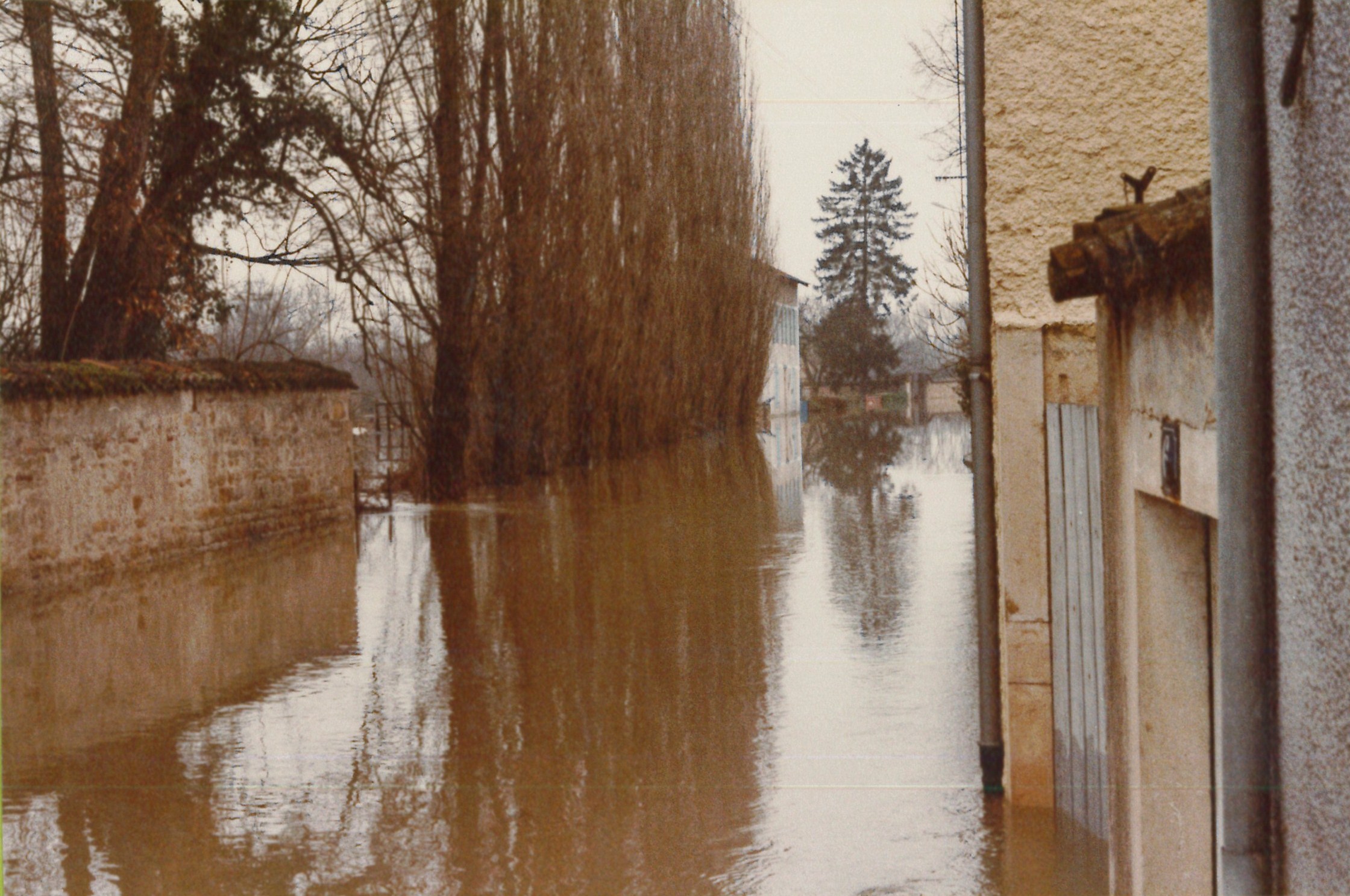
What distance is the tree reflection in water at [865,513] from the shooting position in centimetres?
977

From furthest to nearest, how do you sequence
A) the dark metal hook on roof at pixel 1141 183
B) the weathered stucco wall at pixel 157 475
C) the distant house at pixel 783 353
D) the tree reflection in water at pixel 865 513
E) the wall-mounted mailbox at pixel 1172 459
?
1. the distant house at pixel 783 353
2. the weathered stucco wall at pixel 157 475
3. the tree reflection in water at pixel 865 513
4. the dark metal hook on roof at pixel 1141 183
5. the wall-mounted mailbox at pixel 1172 459

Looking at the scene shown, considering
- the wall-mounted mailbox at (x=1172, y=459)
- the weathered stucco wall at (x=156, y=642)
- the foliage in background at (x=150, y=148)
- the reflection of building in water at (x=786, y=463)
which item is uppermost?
the foliage in background at (x=150, y=148)

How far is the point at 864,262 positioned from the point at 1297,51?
11.6m

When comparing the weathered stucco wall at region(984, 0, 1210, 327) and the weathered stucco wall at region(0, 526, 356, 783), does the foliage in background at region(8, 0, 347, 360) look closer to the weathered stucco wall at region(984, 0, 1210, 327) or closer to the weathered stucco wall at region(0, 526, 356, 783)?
the weathered stucco wall at region(0, 526, 356, 783)

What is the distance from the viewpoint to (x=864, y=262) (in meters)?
13.1

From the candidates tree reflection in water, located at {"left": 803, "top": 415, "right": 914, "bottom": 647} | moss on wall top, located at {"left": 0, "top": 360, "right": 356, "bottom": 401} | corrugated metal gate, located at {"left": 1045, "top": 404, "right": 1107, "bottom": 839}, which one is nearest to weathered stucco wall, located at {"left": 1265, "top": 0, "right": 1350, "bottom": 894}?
corrugated metal gate, located at {"left": 1045, "top": 404, "right": 1107, "bottom": 839}

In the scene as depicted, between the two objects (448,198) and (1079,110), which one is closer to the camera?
(1079,110)

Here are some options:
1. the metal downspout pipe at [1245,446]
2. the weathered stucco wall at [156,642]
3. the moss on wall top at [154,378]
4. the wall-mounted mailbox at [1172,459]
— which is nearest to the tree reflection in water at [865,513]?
the weathered stucco wall at [156,642]

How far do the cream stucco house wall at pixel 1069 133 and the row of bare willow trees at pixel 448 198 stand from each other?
29.4 ft

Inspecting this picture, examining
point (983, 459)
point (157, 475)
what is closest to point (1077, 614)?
point (983, 459)

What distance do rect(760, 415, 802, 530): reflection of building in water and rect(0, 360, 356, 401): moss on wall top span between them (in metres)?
4.83

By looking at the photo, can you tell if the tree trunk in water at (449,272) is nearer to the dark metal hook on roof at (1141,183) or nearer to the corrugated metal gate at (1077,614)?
the corrugated metal gate at (1077,614)

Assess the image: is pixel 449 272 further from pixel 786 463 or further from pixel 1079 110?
pixel 1079 110

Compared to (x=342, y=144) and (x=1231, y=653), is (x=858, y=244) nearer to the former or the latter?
(x=342, y=144)
